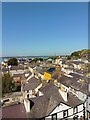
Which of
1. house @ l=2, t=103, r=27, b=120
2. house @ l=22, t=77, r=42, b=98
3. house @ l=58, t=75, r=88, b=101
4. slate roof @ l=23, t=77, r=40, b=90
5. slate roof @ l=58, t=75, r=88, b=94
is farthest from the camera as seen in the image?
slate roof @ l=23, t=77, r=40, b=90

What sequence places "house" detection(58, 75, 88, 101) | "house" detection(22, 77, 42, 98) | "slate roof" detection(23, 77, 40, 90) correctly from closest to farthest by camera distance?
"house" detection(58, 75, 88, 101) < "house" detection(22, 77, 42, 98) < "slate roof" detection(23, 77, 40, 90)

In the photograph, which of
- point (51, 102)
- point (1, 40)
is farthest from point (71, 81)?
point (1, 40)


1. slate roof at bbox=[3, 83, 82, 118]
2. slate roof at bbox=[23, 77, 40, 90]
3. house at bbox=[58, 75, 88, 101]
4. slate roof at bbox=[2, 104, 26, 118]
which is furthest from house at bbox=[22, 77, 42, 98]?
slate roof at bbox=[2, 104, 26, 118]

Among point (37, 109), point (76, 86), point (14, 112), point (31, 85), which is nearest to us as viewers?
point (14, 112)

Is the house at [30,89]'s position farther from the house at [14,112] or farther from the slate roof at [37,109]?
the house at [14,112]

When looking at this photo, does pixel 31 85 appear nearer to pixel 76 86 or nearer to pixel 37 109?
pixel 76 86

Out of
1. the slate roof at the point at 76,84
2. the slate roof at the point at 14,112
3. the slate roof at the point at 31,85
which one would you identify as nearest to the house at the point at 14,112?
the slate roof at the point at 14,112

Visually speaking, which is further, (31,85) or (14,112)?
(31,85)

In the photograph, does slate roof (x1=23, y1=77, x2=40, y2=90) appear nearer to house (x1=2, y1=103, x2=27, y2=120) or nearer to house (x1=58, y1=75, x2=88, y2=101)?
house (x1=58, y1=75, x2=88, y2=101)

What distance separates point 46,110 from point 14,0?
3.60 m

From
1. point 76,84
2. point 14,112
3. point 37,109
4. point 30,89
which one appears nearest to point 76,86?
point 76,84

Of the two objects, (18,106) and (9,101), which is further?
(9,101)

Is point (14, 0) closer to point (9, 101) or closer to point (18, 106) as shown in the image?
point (18, 106)

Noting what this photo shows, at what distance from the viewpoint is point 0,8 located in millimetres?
1230
